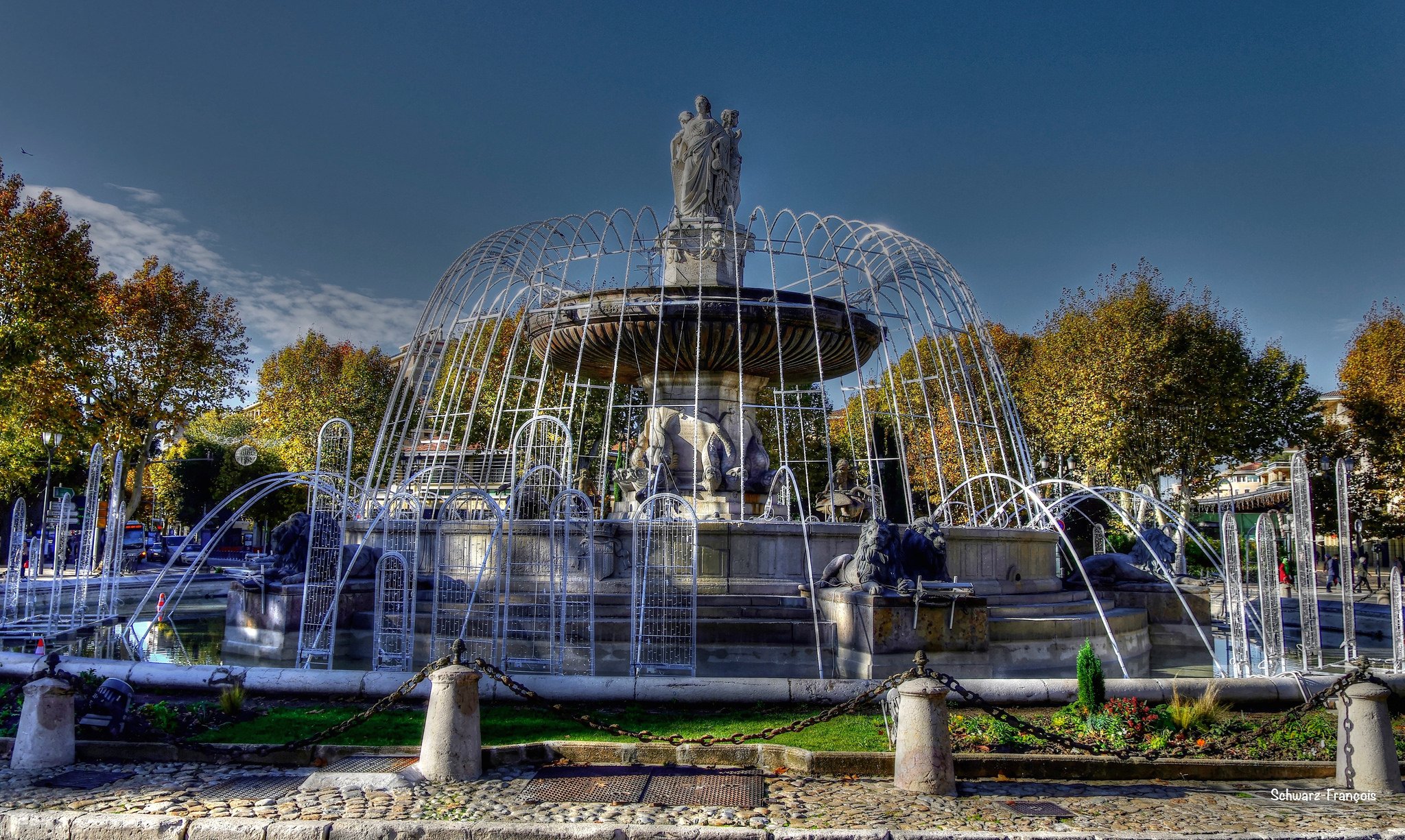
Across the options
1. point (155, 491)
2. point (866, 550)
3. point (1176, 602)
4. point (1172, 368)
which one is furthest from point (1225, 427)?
point (155, 491)

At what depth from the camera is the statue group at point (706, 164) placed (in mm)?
18797

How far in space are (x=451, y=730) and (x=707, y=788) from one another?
1786mm

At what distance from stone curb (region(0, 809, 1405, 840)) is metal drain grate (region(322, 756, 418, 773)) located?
3.80 ft

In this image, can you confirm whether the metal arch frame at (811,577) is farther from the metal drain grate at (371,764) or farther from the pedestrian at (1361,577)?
the pedestrian at (1361,577)

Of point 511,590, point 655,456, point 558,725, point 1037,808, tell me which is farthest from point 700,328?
point 1037,808

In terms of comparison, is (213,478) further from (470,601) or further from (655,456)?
(470,601)

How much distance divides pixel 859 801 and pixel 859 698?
2.61 feet

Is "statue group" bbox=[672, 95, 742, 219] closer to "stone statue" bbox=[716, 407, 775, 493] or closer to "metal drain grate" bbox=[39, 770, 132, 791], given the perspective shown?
"stone statue" bbox=[716, 407, 775, 493]

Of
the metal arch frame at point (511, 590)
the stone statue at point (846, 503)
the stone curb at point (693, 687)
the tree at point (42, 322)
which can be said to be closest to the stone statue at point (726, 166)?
the stone statue at point (846, 503)

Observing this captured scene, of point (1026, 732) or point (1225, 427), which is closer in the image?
point (1026, 732)

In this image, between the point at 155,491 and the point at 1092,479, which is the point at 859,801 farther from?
the point at 155,491

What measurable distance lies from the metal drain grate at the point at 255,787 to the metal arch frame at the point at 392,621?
3.27m

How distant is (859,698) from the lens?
6613 mm

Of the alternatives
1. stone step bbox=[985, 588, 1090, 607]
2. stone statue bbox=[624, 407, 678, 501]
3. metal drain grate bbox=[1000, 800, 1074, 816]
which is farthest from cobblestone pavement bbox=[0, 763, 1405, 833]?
stone statue bbox=[624, 407, 678, 501]
